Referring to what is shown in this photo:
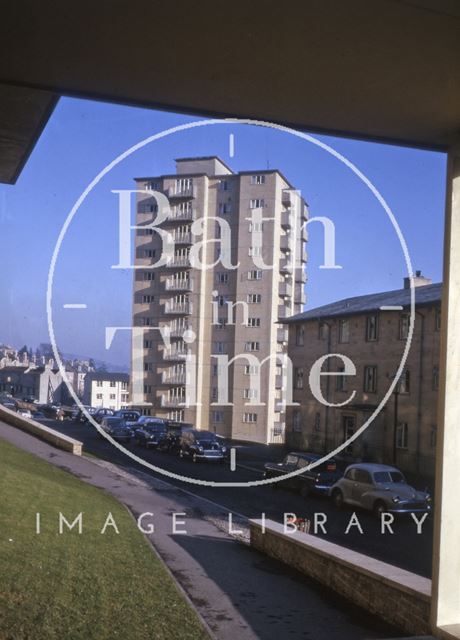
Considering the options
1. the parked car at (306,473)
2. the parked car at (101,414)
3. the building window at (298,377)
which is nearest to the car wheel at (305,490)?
the parked car at (306,473)

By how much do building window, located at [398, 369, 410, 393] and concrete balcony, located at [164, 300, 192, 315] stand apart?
118 cm

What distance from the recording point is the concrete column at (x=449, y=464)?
2484 mm

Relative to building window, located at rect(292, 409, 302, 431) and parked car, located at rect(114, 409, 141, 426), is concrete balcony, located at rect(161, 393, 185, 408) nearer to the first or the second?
parked car, located at rect(114, 409, 141, 426)

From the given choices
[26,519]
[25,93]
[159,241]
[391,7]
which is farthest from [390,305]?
[26,519]

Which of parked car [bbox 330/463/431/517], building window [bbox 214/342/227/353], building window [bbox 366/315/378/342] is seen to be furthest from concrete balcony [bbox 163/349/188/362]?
parked car [bbox 330/463/431/517]

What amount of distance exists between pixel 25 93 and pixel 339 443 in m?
2.31

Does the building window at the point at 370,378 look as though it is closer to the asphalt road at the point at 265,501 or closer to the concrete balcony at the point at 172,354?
the asphalt road at the point at 265,501

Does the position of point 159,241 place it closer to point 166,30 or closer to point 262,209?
point 262,209

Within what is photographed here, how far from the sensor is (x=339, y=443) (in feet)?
10.7

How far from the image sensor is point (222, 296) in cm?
324

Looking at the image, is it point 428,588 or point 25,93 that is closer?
point 25,93

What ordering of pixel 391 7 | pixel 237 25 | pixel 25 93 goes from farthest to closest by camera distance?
pixel 25 93 → pixel 237 25 → pixel 391 7

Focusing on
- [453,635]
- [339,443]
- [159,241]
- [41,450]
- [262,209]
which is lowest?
[453,635]

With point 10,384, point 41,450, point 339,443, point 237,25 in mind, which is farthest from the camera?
point 41,450
